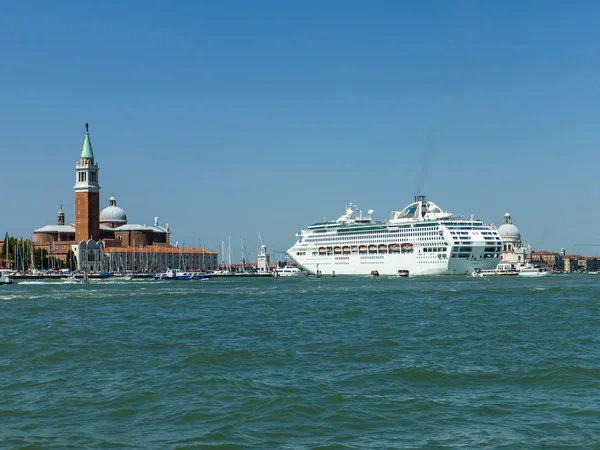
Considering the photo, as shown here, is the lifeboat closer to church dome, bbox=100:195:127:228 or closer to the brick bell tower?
the brick bell tower

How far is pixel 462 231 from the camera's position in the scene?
92.0 meters

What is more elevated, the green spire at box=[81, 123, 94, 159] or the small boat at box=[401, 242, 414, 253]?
the green spire at box=[81, 123, 94, 159]

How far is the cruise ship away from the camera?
9112cm

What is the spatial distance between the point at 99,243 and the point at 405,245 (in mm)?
51424

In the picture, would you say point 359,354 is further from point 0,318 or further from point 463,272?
point 463,272

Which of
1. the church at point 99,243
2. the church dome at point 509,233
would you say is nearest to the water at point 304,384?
the church at point 99,243

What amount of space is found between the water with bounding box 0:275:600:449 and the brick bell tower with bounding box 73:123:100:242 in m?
99.9

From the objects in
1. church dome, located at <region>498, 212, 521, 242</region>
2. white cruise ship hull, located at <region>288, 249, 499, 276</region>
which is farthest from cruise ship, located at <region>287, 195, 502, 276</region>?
church dome, located at <region>498, 212, 521, 242</region>

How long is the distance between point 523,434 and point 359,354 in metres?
7.57

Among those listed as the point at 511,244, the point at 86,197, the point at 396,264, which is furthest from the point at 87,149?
the point at 511,244

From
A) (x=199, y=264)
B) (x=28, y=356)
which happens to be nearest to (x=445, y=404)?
(x=28, y=356)

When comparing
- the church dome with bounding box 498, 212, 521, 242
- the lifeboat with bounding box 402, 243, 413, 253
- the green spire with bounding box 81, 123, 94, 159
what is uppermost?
the green spire with bounding box 81, 123, 94, 159

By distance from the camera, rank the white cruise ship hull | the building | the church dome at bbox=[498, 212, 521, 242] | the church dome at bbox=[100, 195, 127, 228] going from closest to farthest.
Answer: the white cruise ship hull, the church dome at bbox=[100, 195, 127, 228], the building, the church dome at bbox=[498, 212, 521, 242]

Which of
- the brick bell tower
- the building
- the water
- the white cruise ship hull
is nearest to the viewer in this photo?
the water
